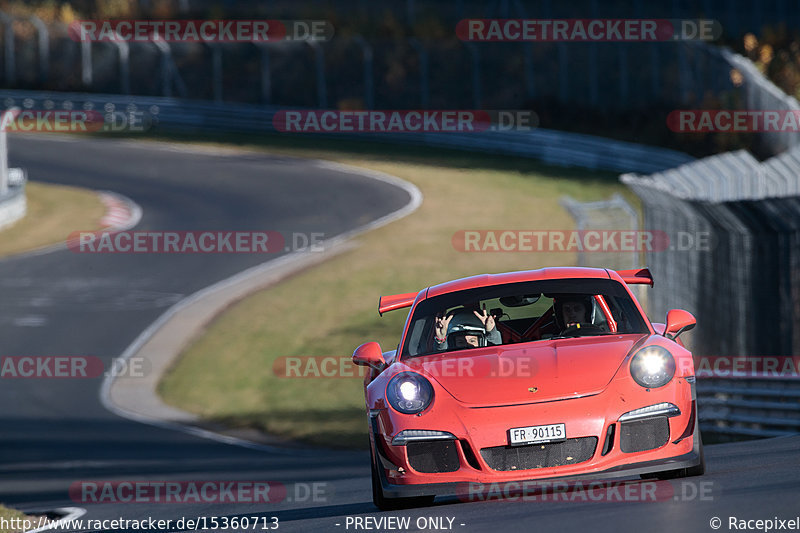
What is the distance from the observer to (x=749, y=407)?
13023mm

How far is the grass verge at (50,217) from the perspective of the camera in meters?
30.6

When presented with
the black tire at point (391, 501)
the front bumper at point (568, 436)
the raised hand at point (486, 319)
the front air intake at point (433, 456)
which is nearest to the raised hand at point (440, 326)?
the raised hand at point (486, 319)

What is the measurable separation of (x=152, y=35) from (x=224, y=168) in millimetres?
13325

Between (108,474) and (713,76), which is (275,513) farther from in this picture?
(713,76)

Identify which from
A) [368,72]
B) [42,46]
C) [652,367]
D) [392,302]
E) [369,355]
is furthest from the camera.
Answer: [42,46]

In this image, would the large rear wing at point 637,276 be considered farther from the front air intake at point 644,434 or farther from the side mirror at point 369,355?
the side mirror at point 369,355

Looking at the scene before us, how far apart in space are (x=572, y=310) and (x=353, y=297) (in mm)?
16264

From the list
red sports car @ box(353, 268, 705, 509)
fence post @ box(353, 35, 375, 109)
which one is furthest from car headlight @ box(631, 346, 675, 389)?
fence post @ box(353, 35, 375, 109)

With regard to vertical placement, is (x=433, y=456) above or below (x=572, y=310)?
below

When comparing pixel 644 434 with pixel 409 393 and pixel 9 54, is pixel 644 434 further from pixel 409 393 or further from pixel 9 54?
pixel 9 54

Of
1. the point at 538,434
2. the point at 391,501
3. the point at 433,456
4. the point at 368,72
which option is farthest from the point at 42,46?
the point at 538,434

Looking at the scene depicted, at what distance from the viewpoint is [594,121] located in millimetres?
41250

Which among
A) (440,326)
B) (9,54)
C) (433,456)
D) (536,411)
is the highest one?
(9,54)

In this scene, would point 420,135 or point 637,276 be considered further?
point 420,135
